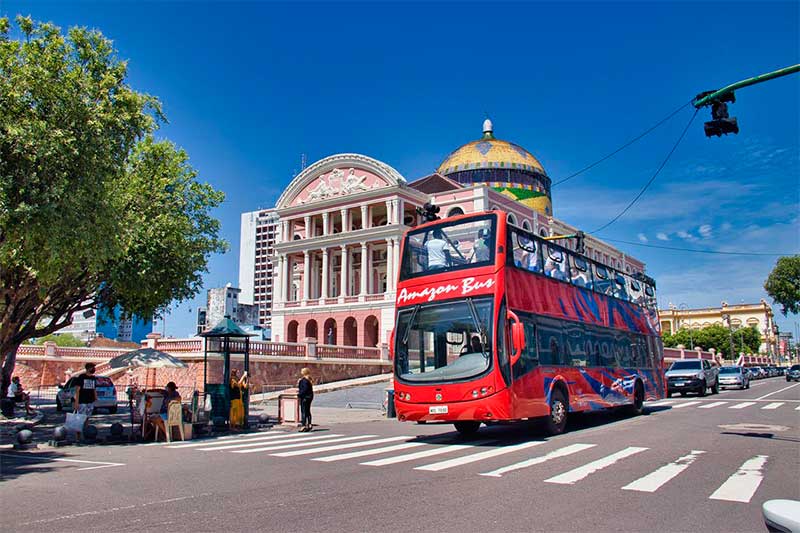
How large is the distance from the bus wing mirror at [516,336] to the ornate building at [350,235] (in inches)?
1550

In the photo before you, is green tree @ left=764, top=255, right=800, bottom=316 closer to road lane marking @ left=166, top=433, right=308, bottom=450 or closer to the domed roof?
the domed roof

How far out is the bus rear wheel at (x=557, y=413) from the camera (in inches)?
560

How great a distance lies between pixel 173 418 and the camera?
14.9 meters

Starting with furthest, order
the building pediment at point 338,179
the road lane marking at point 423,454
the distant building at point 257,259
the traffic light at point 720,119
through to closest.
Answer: the distant building at point 257,259 → the building pediment at point 338,179 → the traffic light at point 720,119 → the road lane marking at point 423,454

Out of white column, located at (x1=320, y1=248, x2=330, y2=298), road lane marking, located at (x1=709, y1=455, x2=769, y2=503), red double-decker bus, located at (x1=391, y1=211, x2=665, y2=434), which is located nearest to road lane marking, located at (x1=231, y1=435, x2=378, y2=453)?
red double-decker bus, located at (x1=391, y1=211, x2=665, y2=434)

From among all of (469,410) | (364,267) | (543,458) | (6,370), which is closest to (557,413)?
(469,410)

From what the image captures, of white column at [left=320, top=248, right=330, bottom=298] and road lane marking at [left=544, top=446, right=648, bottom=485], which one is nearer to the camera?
road lane marking at [left=544, top=446, right=648, bottom=485]

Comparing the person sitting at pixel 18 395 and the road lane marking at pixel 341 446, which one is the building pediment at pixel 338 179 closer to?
the person sitting at pixel 18 395

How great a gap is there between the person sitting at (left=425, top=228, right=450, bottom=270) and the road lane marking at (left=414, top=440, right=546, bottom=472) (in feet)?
13.4

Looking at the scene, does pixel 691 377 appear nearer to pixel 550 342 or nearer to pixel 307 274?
pixel 550 342

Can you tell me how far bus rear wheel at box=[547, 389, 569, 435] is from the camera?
14.2 m

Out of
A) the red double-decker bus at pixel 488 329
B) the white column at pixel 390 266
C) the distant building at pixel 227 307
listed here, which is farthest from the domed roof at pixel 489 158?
the red double-decker bus at pixel 488 329

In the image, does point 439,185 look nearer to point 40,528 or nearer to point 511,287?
point 511,287

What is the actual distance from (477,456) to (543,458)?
1171 mm
